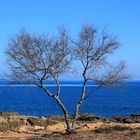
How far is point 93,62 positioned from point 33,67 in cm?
336

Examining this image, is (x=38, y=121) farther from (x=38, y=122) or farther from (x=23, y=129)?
(x=23, y=129)

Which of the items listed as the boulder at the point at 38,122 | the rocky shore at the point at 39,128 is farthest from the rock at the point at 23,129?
the boulder at the point at 38,122

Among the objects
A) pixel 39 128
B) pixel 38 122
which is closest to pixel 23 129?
pixel 39 128

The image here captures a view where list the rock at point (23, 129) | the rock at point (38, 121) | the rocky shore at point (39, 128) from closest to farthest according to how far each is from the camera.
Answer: the rocky shore at point (39, 128), the rock at point (23, 129), the rock at point (38, 121)

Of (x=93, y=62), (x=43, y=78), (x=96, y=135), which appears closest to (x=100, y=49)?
(x=93, y=62)

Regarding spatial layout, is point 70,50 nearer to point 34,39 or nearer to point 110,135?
point 34,39

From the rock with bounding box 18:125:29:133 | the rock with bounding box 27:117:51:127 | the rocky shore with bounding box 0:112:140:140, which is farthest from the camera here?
the rock with bounding box 27:117:51:127

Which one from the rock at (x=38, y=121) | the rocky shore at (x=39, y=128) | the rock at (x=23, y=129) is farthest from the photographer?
the rock at (x=38, y=121)

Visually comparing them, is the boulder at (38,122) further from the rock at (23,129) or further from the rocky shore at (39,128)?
the rock at (23,129)

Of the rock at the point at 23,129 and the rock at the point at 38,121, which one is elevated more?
the rock at the point at 38,121

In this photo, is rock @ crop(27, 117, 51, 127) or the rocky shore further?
rock @ crop(27, 117, 51, 127)

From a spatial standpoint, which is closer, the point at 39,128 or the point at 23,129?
the point at 23,129

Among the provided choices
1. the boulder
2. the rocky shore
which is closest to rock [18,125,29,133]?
the rocky shore

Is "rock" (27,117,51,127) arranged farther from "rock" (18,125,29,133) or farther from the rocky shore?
"rock" (18,125,29,133)
